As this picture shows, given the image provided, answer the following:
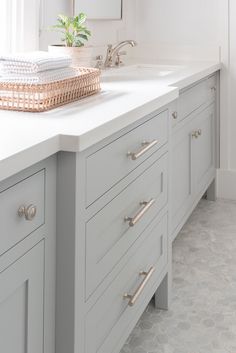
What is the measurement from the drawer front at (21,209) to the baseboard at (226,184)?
2.54m

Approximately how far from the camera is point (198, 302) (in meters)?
2.14

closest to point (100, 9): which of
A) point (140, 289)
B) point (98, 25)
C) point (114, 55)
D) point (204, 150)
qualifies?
point (98, 25)

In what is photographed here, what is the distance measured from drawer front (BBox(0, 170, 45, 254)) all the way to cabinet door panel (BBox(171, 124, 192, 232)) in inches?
52.4

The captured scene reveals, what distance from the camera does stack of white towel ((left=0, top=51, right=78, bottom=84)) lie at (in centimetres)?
147

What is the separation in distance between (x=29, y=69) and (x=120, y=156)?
1.15ft

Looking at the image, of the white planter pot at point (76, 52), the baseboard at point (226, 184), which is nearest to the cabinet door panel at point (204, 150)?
the baseboard at point (226, 184)

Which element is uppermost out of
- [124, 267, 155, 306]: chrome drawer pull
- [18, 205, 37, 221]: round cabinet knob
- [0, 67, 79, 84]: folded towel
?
[0, 67, 79, 84]: folded towel

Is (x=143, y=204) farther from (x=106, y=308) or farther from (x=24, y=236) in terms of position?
(x=24, y=236)

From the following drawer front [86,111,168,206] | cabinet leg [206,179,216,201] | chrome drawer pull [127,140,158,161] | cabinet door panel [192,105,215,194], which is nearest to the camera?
drawer front [86,111,168,206]

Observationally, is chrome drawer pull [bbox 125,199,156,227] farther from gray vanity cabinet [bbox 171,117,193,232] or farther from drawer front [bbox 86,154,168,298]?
gray vanity cabinet [bbox 171,117,193,232]

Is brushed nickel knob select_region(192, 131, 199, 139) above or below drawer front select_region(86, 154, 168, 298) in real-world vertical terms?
above

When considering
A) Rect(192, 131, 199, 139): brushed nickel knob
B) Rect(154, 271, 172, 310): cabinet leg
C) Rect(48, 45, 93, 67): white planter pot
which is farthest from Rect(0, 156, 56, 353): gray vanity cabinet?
Rect(192, 131, 199, 139): brushed nickel knob

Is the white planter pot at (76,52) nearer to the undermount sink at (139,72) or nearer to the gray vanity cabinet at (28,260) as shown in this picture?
the undermount sink at (139,72)

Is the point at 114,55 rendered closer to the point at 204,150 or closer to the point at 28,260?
the point at 204,150
